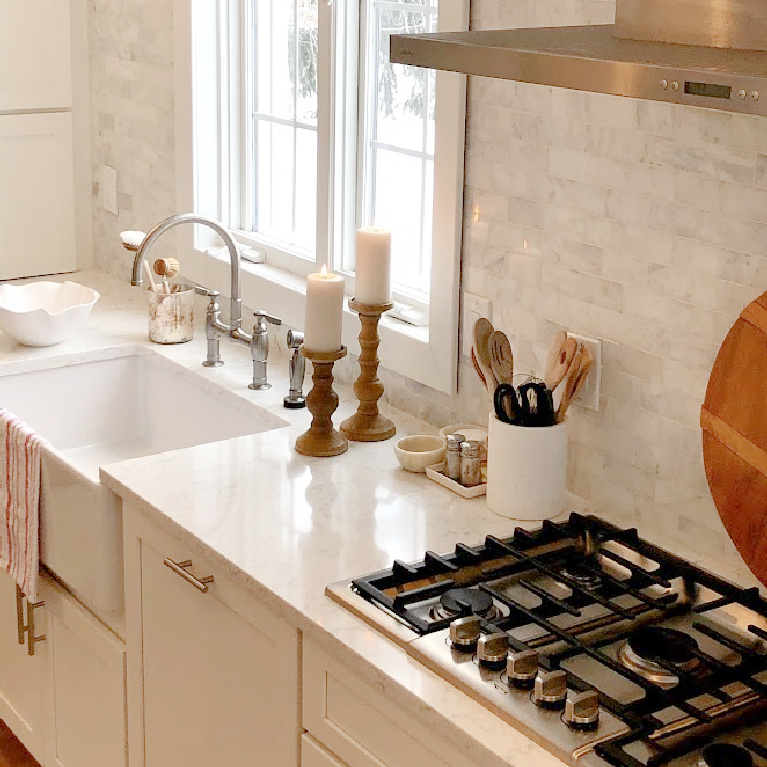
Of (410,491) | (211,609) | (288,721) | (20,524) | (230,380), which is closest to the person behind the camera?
(288,721)

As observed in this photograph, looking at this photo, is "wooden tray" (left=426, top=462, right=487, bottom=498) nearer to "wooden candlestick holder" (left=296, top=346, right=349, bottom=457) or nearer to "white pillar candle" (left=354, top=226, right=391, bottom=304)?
"wooden candlestick holder" (left=296, top=346, right=349, bottom=457)

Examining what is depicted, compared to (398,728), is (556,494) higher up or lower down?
higher up

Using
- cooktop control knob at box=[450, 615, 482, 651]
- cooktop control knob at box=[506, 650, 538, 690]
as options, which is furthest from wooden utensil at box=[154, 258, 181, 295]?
cooktop control knob at box=[506, 650, 538, 690]

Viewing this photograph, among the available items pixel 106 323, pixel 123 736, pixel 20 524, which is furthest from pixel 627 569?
pixel 106 323

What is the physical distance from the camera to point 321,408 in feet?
7.71

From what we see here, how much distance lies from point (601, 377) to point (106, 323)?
1530 mm

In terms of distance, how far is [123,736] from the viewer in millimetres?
2426

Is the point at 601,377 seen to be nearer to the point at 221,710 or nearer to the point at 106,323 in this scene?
the point at 221,710

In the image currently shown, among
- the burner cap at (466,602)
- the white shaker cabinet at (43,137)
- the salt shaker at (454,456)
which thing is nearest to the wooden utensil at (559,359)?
the salt shaker at (454,456)

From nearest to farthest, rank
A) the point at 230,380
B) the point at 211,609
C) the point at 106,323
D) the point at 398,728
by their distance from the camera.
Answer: the point at 398,728 → the point at 211,609 → the point at 230,380 → the point at 106,323

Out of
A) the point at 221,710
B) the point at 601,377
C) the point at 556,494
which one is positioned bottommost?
the point at 221,710

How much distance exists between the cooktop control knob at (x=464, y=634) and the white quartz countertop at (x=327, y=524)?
0.06 meters

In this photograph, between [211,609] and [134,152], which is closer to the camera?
[211,609]

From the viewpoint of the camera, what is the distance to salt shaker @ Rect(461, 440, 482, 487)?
2225mm
